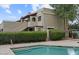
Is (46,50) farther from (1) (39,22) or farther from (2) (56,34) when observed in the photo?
(1) (39,22)

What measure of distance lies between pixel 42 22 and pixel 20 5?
0.43 metres

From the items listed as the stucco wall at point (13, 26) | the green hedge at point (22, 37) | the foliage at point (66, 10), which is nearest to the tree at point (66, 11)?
the foliage at point (66, 10)

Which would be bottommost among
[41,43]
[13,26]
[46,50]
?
[46,50]

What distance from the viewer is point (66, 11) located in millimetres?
3000

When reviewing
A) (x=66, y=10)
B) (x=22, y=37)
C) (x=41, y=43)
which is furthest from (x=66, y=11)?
(x=22, y=37)

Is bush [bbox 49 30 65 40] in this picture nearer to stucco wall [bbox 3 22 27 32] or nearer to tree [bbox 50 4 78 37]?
tree [bbox 50 4 78 37]

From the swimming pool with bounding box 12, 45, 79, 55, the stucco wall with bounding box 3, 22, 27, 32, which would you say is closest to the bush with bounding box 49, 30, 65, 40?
the swimming pool with bounding box 12, 45, 79, 55

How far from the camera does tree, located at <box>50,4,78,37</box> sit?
297 centimetres

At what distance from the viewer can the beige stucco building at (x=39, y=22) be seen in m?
2.96

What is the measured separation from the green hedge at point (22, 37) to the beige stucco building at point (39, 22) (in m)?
0.07

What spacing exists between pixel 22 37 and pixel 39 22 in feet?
1.17

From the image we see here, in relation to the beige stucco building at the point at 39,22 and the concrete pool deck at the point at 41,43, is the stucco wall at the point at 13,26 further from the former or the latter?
the concrete pool deck at the point at 41,43
